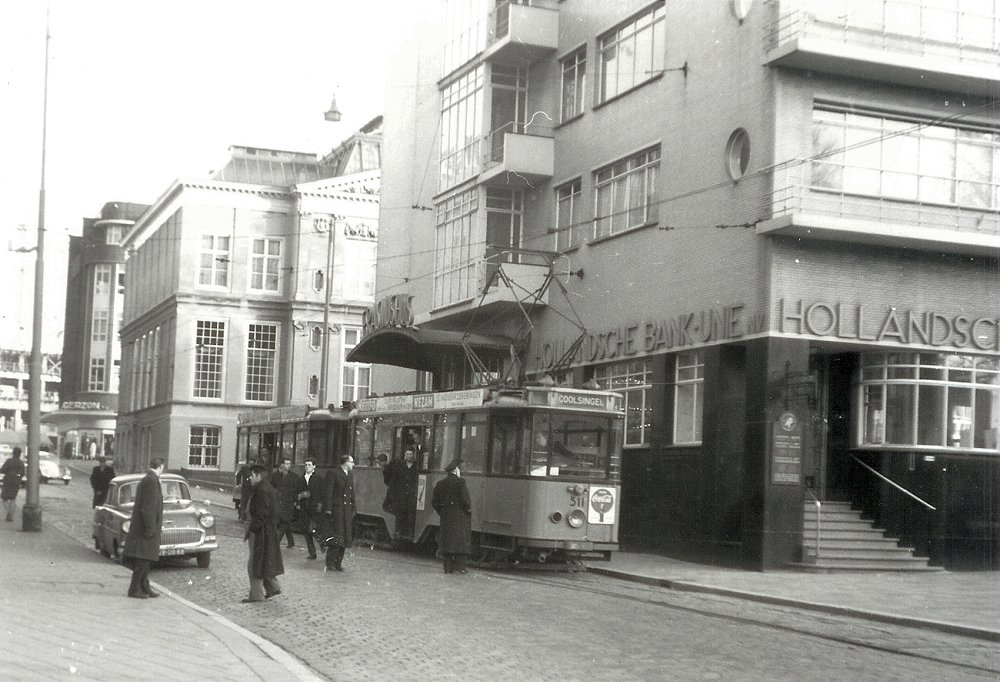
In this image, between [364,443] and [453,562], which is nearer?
[453,562]

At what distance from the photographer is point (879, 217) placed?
25391 millimetres

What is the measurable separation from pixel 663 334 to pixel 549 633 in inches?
601

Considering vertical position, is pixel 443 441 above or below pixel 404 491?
above

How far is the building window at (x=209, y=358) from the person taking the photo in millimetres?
74125

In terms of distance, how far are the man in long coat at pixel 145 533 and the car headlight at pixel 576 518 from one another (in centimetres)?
728

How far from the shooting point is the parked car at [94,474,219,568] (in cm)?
2150

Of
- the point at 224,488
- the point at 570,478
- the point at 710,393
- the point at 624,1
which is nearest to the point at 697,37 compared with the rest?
the point at 624,1

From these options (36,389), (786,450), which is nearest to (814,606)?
(786,450)

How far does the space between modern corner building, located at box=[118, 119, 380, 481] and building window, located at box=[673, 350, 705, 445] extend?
4687 centimetres

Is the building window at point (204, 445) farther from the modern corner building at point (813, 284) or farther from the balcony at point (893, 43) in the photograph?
the balcony at point (893, 43)

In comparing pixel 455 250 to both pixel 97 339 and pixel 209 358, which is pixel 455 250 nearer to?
pixel 209 358

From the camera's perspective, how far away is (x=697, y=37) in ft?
91.8

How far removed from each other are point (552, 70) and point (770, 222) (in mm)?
12057

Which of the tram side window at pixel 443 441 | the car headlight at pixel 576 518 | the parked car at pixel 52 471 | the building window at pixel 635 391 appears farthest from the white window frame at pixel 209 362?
the car headlight at pixel 576 518
